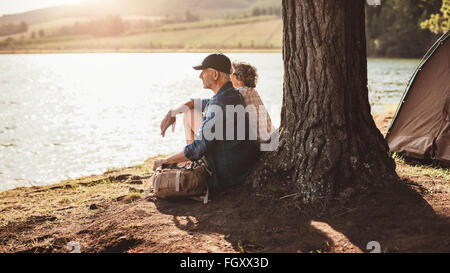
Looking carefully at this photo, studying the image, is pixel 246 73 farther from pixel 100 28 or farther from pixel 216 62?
pixel 100 28

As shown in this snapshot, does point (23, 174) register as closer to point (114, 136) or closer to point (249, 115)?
point (114, 136)

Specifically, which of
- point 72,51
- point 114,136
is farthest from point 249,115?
point 72,51

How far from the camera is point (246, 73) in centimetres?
575

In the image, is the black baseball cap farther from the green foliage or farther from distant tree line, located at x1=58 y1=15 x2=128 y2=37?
distant tree line, located at x1=58 y1=15 x2=128 y2=37

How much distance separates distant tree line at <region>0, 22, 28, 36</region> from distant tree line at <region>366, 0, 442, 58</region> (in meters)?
84.8

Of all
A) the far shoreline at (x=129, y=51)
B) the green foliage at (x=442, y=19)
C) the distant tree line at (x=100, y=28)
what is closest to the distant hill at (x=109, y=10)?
the distant tree line at (x=100, y=28)

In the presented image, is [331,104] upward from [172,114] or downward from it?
upward

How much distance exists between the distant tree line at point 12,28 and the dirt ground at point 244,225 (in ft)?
355

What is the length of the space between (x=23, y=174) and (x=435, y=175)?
8044 millimetres

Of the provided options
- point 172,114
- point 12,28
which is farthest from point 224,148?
point 12,28

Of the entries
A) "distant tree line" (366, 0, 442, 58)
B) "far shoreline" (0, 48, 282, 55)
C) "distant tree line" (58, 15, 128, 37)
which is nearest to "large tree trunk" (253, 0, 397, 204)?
"distant tree line" (366, 0, 442, 58)

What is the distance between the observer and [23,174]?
9.01m

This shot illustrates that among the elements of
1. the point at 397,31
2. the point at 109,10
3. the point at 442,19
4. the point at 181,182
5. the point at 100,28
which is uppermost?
the point at 109,10

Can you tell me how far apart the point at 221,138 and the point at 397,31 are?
50690mm
